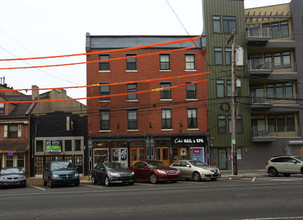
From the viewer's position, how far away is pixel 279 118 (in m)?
32.4

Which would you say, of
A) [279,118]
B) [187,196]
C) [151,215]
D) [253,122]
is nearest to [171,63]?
[253,122]

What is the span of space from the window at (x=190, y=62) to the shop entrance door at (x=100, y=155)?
11492 mm

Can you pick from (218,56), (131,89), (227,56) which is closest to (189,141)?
(131,89)

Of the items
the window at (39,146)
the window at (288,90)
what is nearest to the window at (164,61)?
the window at (288,90)

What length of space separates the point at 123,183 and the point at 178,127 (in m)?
12.0

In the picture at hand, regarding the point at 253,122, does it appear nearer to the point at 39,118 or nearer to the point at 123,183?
the point at 123,183

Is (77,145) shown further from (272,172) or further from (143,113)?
(272,172)

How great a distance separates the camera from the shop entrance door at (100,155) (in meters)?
30.5

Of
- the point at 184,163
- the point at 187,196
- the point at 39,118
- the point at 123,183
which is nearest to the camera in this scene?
the point at 187,196

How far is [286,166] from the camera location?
23.0 meters

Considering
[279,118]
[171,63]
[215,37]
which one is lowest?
[279,118]

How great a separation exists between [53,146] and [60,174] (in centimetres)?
1184

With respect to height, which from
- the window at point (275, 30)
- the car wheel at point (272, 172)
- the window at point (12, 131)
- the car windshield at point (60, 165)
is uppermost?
the window at point (275, 30)

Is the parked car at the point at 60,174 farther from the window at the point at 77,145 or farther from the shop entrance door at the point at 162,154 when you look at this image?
the shop entrance door at the point at 162,154
